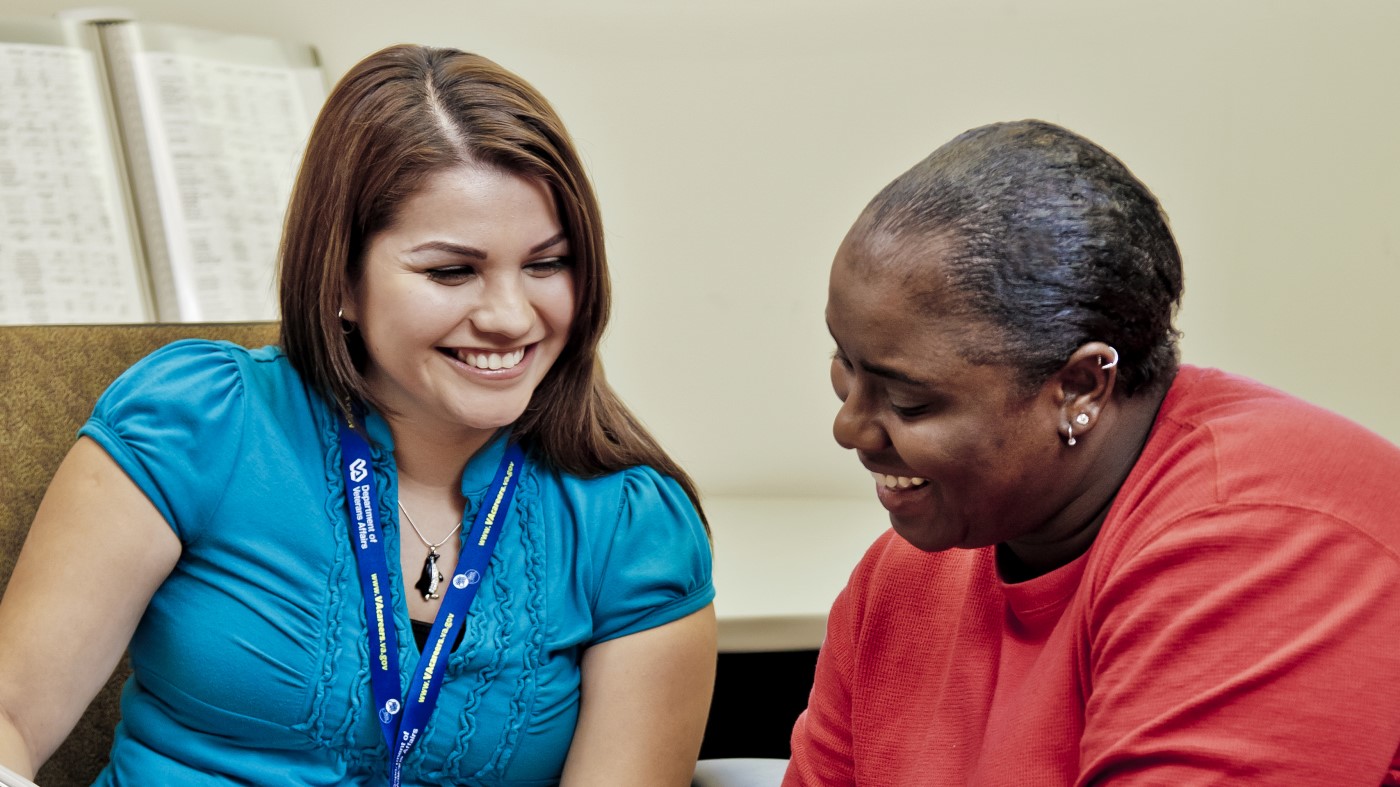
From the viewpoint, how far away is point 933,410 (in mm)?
922

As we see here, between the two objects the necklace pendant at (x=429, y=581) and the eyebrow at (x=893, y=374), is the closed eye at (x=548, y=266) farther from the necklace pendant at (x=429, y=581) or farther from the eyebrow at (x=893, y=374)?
the eyebrow at (x=893, y=374)

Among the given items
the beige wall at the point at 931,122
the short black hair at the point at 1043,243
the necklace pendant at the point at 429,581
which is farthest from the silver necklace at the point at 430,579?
the beige wall at the point at 931,122

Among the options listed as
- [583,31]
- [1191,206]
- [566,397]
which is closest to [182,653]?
[566,397]

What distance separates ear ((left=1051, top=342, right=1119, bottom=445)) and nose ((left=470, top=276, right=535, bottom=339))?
59 centimetres

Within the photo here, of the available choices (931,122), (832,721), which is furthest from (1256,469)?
(931,122)

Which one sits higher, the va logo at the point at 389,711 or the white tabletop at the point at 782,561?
the va logo at the point at 389,711

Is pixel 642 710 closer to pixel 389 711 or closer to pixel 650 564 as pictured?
pixel 650 564

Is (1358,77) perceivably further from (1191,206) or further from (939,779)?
(939,779)

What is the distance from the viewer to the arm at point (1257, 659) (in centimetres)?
78

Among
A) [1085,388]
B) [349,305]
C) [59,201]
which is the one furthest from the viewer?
[59,201]

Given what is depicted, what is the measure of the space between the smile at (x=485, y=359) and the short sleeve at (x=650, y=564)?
21 centimetres

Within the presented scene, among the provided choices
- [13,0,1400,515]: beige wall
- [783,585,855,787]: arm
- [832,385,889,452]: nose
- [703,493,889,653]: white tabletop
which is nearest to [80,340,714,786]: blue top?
[783,585,855,787]: arm

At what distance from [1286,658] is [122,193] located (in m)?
1.85

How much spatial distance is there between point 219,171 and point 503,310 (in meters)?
1.04
